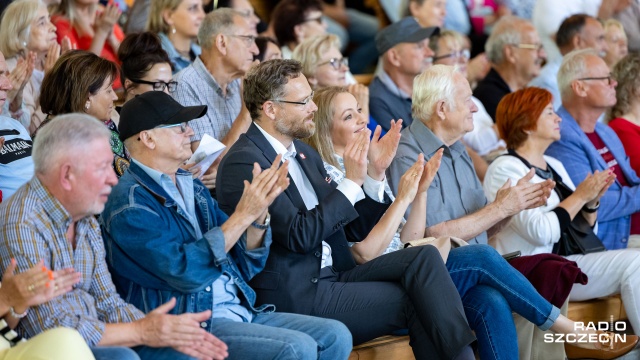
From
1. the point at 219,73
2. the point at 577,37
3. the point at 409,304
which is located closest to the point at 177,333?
the point at 409,304

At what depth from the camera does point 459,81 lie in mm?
4398

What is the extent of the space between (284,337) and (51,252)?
763 millimetres

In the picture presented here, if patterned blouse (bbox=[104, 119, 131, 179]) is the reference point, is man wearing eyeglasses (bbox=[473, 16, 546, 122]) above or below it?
below

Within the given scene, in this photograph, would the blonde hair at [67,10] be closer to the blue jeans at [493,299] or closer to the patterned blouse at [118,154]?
the patterned blouse at [118,154]

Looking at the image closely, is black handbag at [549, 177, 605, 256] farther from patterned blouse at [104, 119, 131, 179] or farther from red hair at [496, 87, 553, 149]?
patterned blouse at [104, 119, 131, 179]

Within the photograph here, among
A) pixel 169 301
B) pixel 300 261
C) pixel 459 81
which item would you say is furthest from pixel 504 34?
pixel 169 301

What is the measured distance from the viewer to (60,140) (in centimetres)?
275

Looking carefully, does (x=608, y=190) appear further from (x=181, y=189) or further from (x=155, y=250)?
(x=155, y=250)

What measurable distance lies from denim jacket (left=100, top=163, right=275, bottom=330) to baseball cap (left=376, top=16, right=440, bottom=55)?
→ 2.82 meters

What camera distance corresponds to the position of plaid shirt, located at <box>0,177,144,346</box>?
107 inches

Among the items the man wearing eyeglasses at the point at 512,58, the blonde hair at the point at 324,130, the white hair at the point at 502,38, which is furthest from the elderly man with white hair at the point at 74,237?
the white hair at the point at 502,38

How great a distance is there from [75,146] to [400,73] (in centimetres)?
319

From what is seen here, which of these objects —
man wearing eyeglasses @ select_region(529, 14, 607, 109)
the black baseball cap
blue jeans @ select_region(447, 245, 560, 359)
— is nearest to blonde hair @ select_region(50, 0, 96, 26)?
the black baseball cap

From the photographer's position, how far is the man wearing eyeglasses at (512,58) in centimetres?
632
